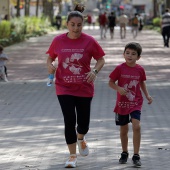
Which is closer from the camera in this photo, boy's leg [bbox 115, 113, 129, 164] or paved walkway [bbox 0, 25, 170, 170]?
boy's leg [bbox 115, 113, 129, 164]

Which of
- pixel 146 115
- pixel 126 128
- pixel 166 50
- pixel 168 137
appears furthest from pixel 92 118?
pixel 166 50

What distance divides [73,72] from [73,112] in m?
0.42

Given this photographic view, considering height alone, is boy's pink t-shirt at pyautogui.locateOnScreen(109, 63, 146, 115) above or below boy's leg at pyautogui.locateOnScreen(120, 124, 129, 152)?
above

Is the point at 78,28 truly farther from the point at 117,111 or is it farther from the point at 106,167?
the point at 106,167

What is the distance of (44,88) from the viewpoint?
17.0 metres

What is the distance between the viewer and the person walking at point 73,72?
7773mm

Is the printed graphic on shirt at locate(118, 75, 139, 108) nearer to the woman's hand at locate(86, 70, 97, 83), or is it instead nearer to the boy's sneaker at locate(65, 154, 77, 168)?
the woman's hand at locate(86, 70, 97, 83)

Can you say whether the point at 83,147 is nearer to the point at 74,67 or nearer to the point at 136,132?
the point at 136,132

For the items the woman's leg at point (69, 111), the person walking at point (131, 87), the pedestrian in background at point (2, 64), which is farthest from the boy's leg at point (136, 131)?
the pedestrian in background at point (2, 64)

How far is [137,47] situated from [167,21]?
87.6ft

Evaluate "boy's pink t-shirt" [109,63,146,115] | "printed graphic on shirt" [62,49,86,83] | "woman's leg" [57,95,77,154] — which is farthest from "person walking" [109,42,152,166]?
"woman's leg" [57,95,77,154]

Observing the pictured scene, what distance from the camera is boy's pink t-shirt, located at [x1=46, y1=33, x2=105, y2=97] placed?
25.5 ft

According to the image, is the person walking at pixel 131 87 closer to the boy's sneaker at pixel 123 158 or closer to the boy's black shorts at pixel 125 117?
the boy's black shorts at pixel 125 117

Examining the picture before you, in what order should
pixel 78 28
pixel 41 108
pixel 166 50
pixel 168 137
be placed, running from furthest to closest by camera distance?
pixel 166 50 < pixel 41 108 < pixel 168 137 < pixel 78 28
